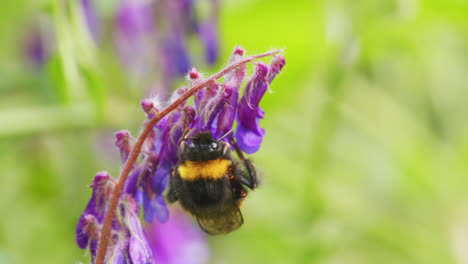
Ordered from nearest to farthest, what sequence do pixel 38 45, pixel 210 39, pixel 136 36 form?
pixel 210 39
pixel 136 36
pixel 38 45

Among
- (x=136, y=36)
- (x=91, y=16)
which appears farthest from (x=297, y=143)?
(x=91, y=16)

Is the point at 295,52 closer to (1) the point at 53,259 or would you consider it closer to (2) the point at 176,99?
(1) the point at 53,259

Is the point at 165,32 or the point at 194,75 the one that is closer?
the point at 194,75

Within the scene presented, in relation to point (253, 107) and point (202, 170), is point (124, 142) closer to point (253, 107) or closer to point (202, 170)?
point (202, 170)

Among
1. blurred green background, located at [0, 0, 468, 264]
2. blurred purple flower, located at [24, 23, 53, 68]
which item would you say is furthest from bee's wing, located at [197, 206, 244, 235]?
blurred purple flower, located at [24, 23, 53, 68]

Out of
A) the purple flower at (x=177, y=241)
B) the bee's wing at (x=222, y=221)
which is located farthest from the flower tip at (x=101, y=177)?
the purple flower at (x=177, y=241)

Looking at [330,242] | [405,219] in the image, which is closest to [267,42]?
[330,242]
